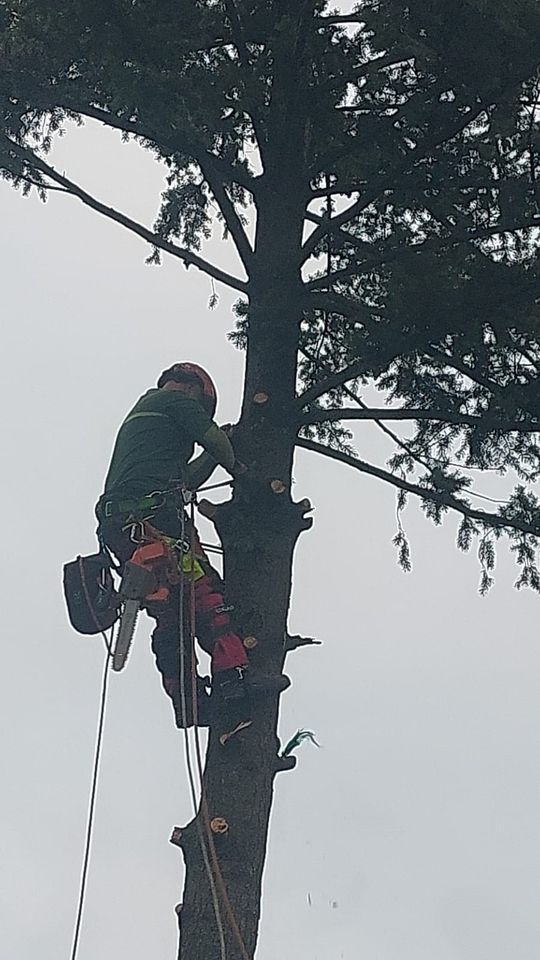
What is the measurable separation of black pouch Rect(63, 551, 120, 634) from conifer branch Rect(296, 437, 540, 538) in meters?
1.25

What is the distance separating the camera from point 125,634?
20.1ft

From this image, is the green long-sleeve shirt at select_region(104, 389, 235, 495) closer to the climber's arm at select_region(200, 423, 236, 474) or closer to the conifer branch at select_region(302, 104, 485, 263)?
the climber's arm at select_region(200, 423, 236, 474)

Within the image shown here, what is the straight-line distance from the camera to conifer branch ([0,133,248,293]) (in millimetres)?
6840

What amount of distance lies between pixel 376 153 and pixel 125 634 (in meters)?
2.25

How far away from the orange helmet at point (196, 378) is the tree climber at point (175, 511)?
0.15 ft

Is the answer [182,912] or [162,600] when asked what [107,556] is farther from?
[182,912]

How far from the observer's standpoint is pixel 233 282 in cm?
693

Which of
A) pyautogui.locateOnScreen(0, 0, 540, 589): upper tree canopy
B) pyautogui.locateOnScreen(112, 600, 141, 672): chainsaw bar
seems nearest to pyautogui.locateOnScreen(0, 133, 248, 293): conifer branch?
pyautogui.locateOnScreen(0, 0, 540, 589): upper tree canopy

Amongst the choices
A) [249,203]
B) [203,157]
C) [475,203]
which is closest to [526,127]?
[475,203]

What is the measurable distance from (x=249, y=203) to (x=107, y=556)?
8.76 feet

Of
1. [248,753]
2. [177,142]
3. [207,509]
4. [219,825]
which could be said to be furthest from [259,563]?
[177,142]

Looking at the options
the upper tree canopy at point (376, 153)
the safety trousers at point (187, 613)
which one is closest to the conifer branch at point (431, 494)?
the upper tree canopy at point (376, 153)

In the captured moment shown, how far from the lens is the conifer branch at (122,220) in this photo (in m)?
6.84

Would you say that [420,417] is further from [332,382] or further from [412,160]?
[412,160]
